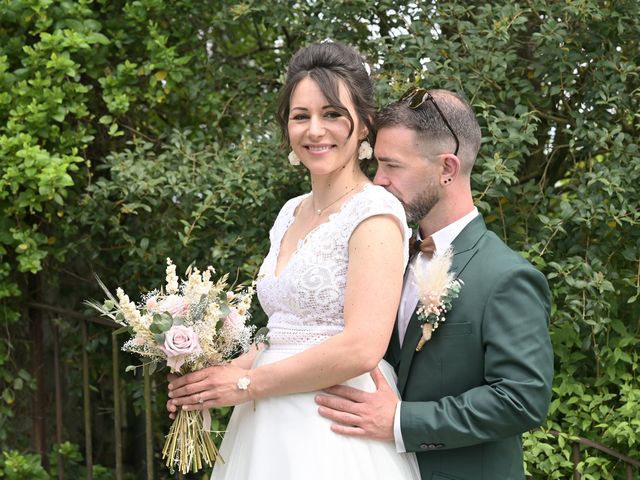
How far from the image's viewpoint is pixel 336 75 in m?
2.69

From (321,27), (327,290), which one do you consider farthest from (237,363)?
(321,27)

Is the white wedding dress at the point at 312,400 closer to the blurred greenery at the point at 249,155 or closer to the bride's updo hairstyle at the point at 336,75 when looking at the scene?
the bride's updo hairstyle at the point at 336,75

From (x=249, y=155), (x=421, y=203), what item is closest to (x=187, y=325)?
(x=421, y=203)

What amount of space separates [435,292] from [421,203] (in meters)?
0.33

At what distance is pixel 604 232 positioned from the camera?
3.58m

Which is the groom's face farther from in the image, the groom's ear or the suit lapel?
the suit lapel

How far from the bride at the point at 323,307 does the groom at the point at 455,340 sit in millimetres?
75

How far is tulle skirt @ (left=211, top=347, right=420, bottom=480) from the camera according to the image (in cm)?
256

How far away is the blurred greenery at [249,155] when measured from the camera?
3.59 metres

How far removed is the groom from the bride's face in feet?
0.47

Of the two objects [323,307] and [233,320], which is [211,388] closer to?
[233,320]

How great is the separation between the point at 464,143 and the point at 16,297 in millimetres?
2729

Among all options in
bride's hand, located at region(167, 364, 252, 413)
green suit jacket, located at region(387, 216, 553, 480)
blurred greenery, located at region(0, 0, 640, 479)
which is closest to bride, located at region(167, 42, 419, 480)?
bride's hand, located at region(167, 364, 252, 413)

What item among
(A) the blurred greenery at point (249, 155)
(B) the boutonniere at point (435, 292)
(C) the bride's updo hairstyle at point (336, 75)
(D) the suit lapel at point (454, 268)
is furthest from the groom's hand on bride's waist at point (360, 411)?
(A) the blurred greenery at point (249, 155)
